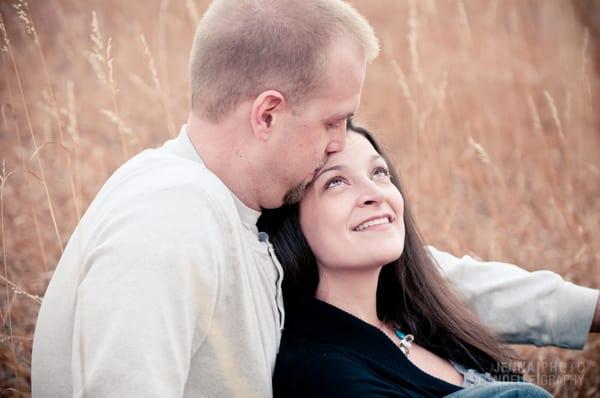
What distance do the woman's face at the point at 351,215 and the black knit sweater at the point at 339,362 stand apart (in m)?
0.18

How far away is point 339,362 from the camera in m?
1.95

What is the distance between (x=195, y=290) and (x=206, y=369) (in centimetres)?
30

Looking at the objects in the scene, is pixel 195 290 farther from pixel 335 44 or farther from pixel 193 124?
pixel 335 44

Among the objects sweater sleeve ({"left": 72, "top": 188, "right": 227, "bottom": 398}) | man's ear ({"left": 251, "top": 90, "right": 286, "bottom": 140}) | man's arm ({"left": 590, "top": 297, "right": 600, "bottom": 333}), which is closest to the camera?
sweater sleeve ({"left": 72, "top": 188, "right": 227, "bottom": 398})

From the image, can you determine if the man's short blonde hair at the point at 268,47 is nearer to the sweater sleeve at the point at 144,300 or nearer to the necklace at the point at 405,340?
the sweater sleeve at the point at 144,300

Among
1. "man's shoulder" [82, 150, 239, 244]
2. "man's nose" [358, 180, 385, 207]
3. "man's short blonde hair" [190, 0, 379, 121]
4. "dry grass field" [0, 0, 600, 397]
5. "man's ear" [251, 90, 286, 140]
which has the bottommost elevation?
"dry grass field" [0, 0, 600, 397]

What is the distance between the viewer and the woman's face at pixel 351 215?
2172 mm

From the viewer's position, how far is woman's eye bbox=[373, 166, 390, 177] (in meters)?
2.32

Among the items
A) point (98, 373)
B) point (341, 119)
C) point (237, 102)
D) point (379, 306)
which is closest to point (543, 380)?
point (379, 306)

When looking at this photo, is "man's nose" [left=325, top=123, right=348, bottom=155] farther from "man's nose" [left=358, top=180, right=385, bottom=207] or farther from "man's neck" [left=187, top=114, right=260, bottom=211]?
"man's neck" [left=187, top=114, right=260, bottom=211]

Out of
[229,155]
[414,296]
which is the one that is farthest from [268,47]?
[414,296]

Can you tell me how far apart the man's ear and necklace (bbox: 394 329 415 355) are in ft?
2.78

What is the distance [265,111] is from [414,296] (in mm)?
923

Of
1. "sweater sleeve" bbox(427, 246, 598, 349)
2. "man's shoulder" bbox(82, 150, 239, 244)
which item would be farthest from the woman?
"man's shoulder" bbox(82, 150, 239, 244)
